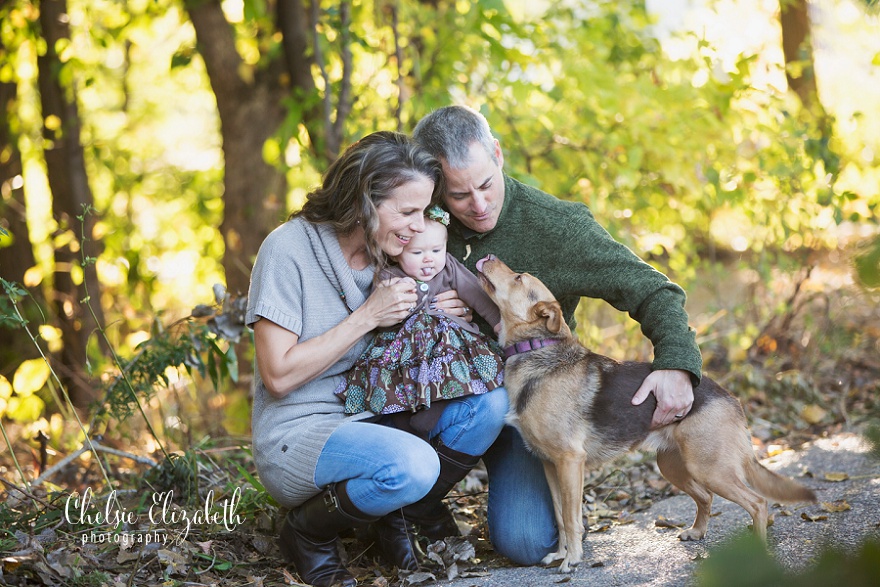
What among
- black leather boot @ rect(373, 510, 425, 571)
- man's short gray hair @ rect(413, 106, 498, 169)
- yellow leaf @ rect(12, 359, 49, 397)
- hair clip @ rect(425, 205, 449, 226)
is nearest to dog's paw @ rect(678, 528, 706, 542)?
black leather boot @ rect(373, 510, 425, 571)

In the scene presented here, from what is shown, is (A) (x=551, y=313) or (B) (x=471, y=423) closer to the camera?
(B) (x=471, y=423)

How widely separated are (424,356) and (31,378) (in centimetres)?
313

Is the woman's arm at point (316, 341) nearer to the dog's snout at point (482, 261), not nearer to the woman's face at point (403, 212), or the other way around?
the woman's face at point (403, 212)

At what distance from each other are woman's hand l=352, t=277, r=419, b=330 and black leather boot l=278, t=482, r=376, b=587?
73 centimetres

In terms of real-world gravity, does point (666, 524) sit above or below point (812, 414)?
above

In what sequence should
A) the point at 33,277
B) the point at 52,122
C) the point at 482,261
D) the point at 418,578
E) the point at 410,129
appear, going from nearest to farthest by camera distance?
the point at 418,578, the point at 482,261, the point at 410,129, the point at 33,277, the point at 52,122

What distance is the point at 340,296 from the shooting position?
138 inches

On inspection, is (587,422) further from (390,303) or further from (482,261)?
(390,303)

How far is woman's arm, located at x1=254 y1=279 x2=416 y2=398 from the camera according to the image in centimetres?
326

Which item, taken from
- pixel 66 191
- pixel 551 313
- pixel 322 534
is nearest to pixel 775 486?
pixel 551 313

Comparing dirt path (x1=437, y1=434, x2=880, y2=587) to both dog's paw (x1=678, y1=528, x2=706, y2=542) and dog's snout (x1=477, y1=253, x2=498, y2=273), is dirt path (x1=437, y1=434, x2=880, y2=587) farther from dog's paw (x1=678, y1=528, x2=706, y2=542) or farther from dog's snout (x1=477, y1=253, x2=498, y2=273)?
dog's snout (x1=477, y1=253, x2=498, y2=273)

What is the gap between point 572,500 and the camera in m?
3.36

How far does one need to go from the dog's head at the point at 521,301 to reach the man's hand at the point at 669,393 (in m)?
0.50

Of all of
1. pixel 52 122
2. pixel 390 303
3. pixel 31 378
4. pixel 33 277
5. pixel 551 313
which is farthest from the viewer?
pixel 52 122
